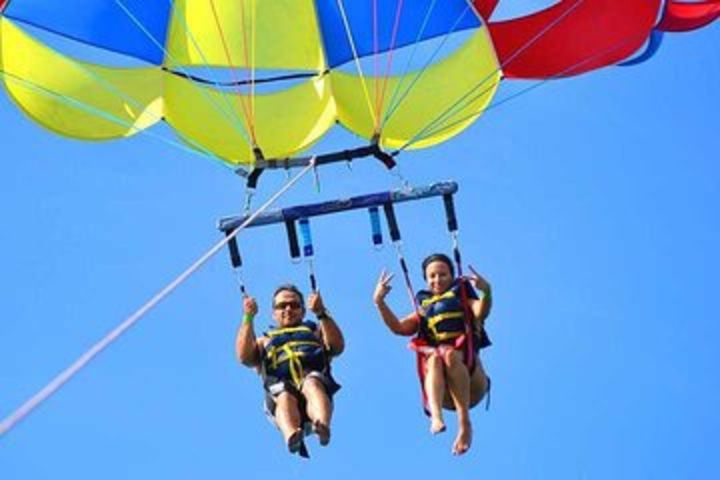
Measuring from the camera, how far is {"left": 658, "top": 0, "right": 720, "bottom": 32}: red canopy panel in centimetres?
726

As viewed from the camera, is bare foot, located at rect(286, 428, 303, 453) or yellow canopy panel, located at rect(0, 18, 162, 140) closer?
bare foot, located at rect(286, 428, 303, 453)

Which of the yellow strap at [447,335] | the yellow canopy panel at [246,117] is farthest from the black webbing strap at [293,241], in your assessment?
the yellow canopy panel at [246,117]

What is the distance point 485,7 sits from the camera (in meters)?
7.41

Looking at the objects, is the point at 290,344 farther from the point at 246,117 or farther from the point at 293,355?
the point at 246,117

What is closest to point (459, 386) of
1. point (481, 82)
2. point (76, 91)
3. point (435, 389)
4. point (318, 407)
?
point (435, 389)

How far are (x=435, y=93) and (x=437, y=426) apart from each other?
99.9 inches

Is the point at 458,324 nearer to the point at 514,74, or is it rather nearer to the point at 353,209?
the point at 353,209

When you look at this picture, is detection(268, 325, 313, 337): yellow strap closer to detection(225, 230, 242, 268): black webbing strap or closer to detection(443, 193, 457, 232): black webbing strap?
detection(225, 230, 242, 268): black webbing strap

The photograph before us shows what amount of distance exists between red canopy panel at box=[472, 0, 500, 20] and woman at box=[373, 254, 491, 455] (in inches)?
71.7

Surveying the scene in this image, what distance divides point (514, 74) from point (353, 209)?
1813 mm

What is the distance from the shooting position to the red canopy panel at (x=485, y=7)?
7387mm

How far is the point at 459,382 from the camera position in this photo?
19.2 feet

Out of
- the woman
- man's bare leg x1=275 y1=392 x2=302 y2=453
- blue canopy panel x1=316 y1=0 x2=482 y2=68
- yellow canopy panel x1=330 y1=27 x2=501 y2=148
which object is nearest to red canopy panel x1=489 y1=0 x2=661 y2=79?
yellow canopy panel x1=330 y1=27 x2=501 y2=148

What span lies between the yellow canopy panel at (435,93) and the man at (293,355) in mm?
1481
